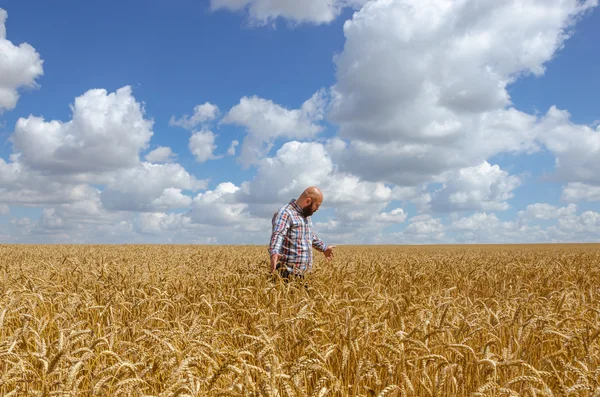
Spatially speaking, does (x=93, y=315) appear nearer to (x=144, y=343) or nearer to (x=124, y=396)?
(x=144, y=343)

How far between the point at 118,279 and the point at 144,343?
8.76 feet

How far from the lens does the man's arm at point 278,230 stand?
6.55 metres

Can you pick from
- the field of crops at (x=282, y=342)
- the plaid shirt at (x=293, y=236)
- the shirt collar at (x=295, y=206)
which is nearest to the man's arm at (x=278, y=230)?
the plaid shirt at (x=293, y=236)

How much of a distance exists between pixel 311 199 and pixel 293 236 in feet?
2.03

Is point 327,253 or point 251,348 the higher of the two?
point 327,253

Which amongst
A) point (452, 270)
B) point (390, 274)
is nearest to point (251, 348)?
point (390, 274)

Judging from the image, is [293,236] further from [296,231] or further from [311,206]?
[311,206]

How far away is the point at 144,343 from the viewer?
12.5 feet

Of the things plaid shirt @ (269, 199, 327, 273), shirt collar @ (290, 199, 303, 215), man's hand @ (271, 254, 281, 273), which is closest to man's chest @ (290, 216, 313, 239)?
plaid shirt @ (269, 199, 327, 273)

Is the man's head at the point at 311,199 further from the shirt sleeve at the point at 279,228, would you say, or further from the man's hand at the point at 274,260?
the man's hand at the point at 274,260

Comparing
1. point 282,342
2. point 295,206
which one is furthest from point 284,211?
point 282,342

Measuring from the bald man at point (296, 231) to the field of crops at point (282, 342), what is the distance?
0.37 m

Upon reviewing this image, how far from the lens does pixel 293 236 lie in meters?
6.95

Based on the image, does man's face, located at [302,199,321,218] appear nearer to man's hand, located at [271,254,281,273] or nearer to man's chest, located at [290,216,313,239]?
man's chest, located at [290,216,313,239]
